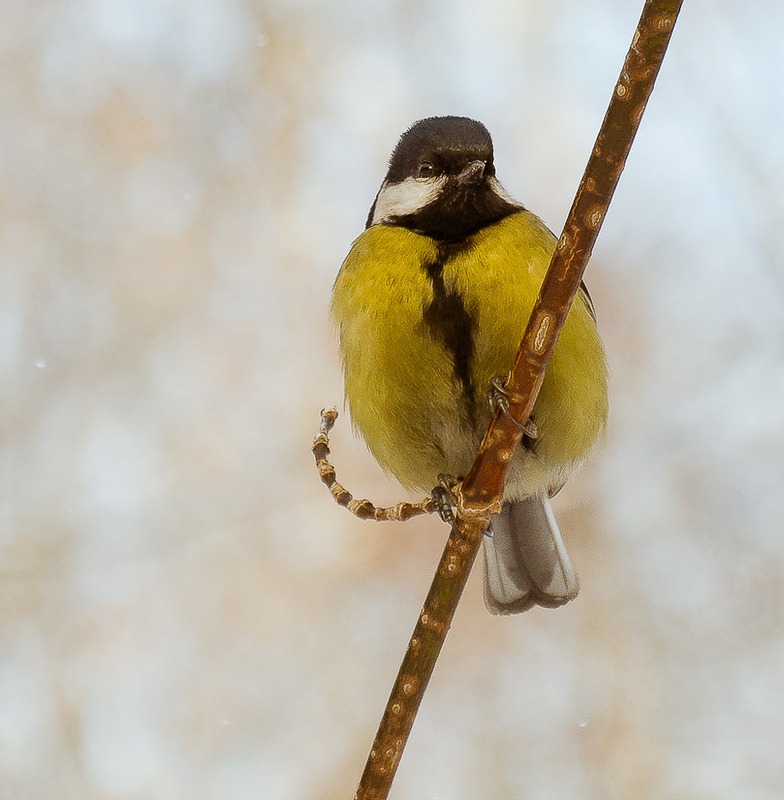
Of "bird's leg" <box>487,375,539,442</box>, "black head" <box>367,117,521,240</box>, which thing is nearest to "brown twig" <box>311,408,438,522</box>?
"bird's leg" <box>487,375,539,442</box>

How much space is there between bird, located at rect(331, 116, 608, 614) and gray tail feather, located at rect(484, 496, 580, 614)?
0.70ft

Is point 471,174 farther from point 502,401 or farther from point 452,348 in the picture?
point 502,401

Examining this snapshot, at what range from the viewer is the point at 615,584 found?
154 inches

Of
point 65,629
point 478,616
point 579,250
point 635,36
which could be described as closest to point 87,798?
point 65,629

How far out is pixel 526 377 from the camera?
1.78 metres

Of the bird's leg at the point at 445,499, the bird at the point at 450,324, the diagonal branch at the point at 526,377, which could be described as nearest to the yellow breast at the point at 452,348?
the bird at the point at 450,324

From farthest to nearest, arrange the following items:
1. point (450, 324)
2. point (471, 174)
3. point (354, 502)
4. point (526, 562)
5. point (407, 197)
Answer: point (526, 562)
point (407, 197)
point (471, 174)
point (450, 324)
point (354, 502)

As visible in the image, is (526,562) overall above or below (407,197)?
below

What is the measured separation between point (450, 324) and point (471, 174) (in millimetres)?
411

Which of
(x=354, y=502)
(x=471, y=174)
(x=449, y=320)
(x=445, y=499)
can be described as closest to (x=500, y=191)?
(x=471, y=174)

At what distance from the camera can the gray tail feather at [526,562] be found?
287 cm

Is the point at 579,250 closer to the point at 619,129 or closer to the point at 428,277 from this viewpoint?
Answer: the point at 619,129

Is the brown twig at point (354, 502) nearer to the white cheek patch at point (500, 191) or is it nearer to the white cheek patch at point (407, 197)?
the white cheek patch at point (407, 197)

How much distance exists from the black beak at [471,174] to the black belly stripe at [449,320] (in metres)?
0.22
